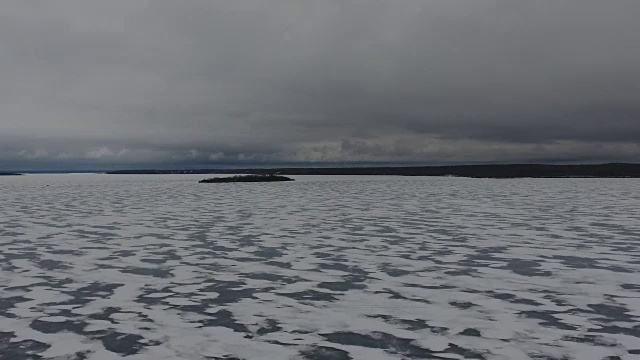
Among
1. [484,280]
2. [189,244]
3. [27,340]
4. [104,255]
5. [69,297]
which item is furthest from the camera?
[189,244]

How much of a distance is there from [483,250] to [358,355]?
10236 mm

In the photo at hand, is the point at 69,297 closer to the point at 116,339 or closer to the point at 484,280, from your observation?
the point at 116,339

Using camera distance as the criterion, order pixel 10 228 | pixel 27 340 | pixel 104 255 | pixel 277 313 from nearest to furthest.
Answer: pixel 27 340
pixel 277 313
pixel 104 255
pixel 10 228

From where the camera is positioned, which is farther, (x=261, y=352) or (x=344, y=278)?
(x=344, y=278)

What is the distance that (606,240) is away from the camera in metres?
18.6

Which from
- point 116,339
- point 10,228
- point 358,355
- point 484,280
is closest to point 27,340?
point 116,339

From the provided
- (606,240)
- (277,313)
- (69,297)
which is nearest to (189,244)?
(69,297)

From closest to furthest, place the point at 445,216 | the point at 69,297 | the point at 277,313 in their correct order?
the point at 277,313, the point at 69,297, the point at 445,216

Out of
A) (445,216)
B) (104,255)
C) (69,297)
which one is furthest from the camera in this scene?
(445,216)

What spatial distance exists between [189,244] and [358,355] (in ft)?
38.4

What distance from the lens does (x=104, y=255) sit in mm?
15586

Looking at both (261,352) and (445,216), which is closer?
(261,352)

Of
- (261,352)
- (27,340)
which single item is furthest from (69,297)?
(261,352)

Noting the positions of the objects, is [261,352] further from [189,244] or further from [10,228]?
[10,228]
